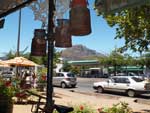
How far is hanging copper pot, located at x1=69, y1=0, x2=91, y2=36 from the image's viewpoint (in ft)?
13.6

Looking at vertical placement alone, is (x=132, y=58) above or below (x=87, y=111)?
above

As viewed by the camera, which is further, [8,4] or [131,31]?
[131,31]

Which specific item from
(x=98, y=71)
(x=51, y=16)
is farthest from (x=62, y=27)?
(x=98, y=71)

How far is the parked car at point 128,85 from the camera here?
25969mm

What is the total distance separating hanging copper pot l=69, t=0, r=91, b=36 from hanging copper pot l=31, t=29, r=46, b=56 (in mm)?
958

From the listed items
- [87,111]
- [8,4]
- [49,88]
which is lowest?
[87,111]

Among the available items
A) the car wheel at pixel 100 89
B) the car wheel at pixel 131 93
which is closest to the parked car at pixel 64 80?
the car wheel at pixel 100 89

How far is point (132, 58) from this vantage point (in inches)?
3474

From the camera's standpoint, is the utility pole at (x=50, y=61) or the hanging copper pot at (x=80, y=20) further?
the utility pole at (x=50, y=61)

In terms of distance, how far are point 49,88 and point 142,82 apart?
2256 cm

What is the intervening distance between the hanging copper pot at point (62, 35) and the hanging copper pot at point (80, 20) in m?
0.66

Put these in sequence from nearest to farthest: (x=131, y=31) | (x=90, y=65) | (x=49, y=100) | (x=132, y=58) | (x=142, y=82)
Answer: (x=49, y=100)
(x=131, y=31)
(x=142, y=82)
(x=132, y=58)
(x=90, y=65)

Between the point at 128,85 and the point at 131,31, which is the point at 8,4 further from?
the point at 128,85

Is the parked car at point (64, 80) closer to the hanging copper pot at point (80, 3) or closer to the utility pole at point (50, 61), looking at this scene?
the utility pole at point (50, 61)
